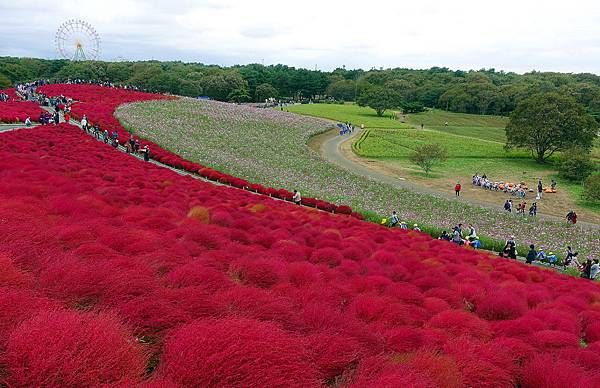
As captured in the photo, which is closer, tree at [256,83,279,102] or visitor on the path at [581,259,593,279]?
visitor on the path at [581,259,593,279]

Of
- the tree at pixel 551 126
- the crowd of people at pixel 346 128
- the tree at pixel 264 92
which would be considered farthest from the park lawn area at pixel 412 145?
the tree at pixel 264 92

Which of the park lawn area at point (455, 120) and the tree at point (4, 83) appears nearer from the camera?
the tree at point (4, 83)

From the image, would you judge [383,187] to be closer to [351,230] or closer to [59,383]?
[351,230]

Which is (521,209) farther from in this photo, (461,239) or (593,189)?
(461,239)

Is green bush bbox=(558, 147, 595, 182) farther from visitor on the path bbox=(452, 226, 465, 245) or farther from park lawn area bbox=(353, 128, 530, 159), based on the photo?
visitor on the path bbox=(452, 226, 465, 245)

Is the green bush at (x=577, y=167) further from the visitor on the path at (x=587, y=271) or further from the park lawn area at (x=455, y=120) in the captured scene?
the park lawn area at (x=455, y=120)

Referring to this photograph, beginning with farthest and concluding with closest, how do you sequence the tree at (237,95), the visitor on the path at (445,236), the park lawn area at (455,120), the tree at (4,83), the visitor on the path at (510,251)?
the tree at (237,95), the park lawn area at (455,120), the tree at (4,83), the visitor on the path at (445,236), the visitor on the path at (510,251)

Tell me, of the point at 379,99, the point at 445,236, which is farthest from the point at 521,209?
the point at 379,99

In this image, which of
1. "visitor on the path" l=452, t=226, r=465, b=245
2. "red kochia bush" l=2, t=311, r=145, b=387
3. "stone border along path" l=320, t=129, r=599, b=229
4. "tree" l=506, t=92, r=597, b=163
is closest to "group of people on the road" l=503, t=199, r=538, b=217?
"stone border along path" l=320, t=129, r=599, b=229
